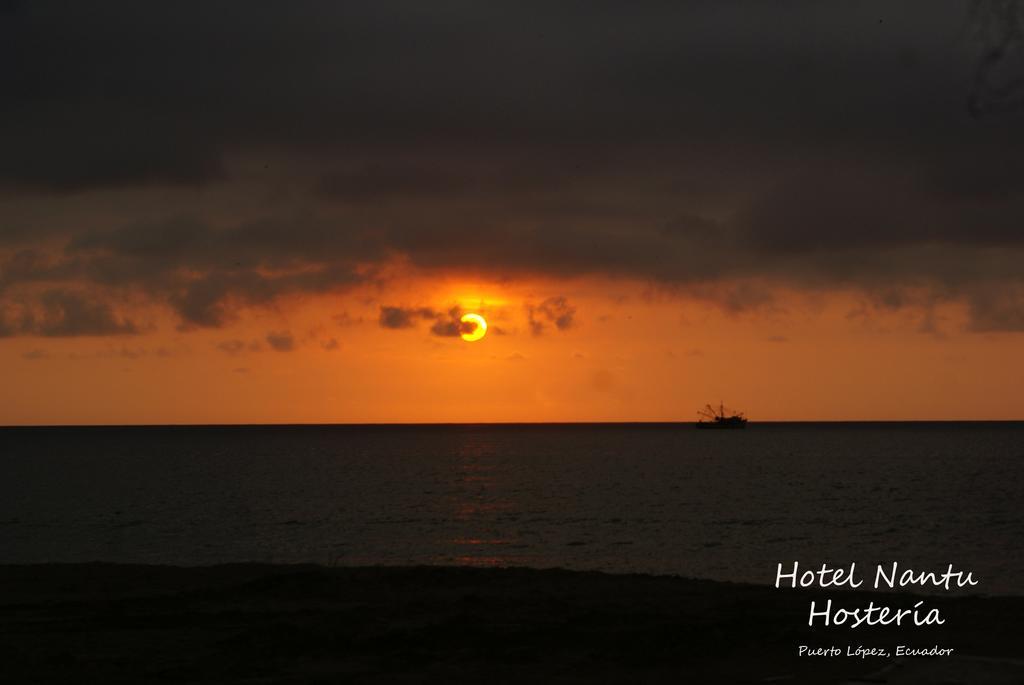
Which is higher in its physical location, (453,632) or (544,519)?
(544,519)

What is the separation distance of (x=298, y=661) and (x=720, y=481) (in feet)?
356

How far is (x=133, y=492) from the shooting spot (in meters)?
112

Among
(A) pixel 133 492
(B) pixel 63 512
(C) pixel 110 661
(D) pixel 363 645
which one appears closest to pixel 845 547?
(D) pixel 363 645

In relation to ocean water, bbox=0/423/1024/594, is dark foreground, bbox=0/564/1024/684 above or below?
below

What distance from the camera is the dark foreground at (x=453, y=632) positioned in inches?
806

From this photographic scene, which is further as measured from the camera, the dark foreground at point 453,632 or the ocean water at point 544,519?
the ocean water at point 544,519

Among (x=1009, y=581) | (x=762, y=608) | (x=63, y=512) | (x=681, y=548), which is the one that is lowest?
(x=762, y=608)

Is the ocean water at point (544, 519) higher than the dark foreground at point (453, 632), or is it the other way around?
the ocean water at point (544, 519)

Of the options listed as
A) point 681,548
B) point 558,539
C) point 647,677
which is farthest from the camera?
point 558,539

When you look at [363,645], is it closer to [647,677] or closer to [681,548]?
[647,677]

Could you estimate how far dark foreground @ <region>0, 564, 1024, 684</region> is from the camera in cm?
2047

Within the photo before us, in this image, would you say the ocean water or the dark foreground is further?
the ocean water

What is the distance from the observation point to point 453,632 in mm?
24328

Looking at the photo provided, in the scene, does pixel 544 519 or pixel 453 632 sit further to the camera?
pixel 544 519
